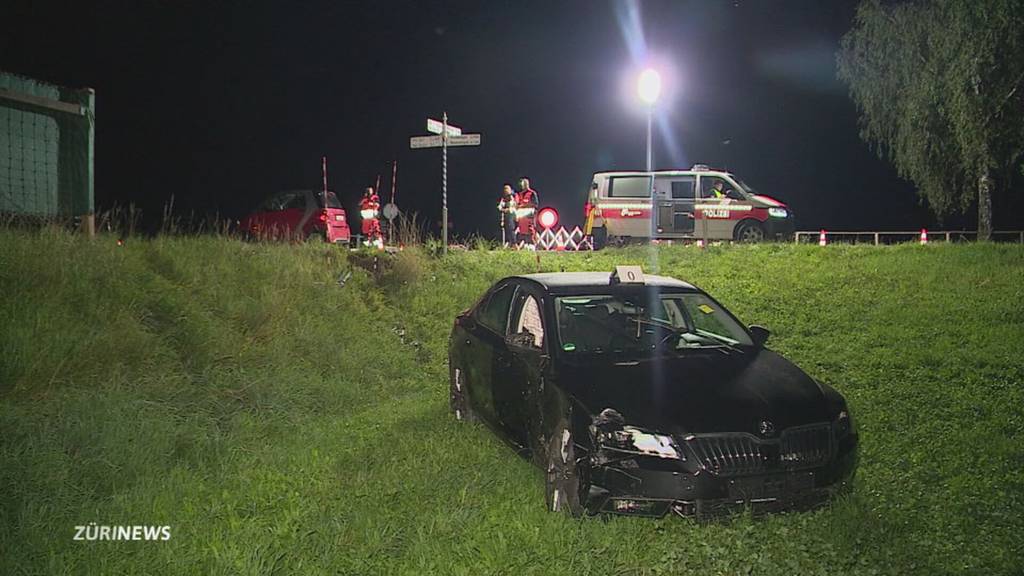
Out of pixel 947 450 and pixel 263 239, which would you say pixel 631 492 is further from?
pixel 263 239

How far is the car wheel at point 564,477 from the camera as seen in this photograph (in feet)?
17.1

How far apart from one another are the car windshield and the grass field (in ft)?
3.50

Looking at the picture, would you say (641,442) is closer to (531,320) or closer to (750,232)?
(531,320)

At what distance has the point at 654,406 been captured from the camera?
534 centimetres

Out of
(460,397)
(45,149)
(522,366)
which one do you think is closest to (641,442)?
(522,366)

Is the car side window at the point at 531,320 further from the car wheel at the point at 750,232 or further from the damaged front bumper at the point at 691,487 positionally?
the car wheel at the point at 750,232

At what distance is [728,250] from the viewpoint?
17.7 meters

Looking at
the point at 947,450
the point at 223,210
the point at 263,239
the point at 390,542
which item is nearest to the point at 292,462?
the point at 390,542

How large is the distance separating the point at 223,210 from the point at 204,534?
38.2m

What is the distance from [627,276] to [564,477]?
83.4 inches

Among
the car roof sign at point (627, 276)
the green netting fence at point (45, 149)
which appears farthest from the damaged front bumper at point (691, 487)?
the green netting fence at point (45, 149)

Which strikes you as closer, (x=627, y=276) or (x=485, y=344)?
(x=627, y=276)

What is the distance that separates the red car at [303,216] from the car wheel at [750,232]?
901 centimetres

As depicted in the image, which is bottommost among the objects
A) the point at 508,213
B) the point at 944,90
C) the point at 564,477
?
the point at 564,477
